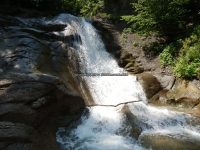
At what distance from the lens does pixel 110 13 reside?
2036cm

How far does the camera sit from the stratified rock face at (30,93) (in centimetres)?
842

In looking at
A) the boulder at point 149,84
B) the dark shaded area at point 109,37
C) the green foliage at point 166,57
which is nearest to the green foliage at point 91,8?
the dark shaded area at point 109,37

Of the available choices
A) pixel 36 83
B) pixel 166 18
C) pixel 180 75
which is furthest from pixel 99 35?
pixel 36 83

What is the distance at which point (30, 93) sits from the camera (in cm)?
912

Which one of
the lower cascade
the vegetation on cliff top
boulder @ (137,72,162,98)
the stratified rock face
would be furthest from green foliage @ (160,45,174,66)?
the stratified rock face

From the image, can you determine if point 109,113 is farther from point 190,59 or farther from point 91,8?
point 91,8

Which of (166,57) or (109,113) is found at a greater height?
(166,57)

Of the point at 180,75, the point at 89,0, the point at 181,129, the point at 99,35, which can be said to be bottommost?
the point at 181,129

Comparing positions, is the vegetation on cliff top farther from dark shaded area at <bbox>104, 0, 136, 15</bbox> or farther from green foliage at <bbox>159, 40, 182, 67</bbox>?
dark shaded area at <bbox>104, 0, 136, 15</bbox>

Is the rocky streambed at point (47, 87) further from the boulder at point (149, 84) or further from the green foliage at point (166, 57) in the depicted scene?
the green foliage at point (166, 57)

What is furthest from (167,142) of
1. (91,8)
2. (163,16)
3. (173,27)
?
(91,8)

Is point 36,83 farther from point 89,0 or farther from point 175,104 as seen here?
point 89,0

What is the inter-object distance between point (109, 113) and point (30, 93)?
3.10 metres

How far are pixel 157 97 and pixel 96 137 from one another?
13.8 feet
